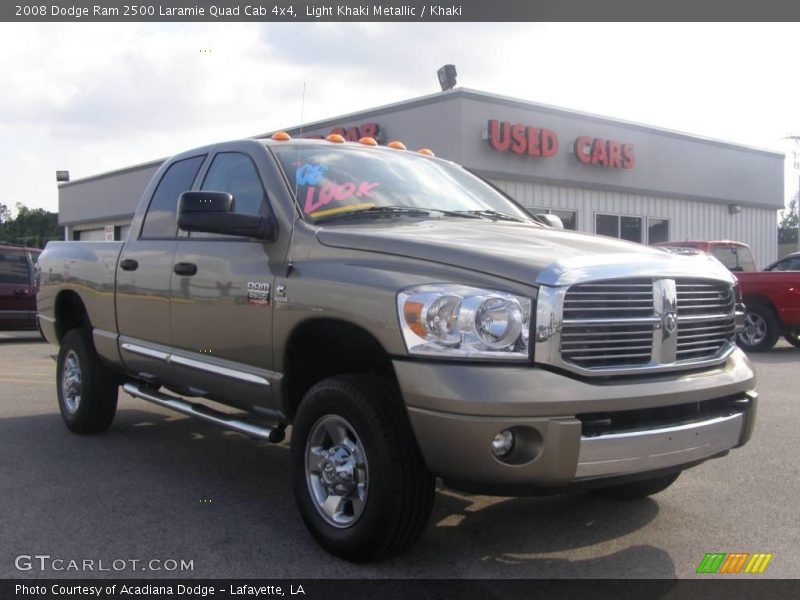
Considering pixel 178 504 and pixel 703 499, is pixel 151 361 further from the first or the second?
pixel 703 499

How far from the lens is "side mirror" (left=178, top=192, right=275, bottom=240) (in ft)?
13.1

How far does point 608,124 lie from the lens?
21047 mm

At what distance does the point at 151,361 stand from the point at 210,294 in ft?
3.14

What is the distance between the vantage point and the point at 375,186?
4.43 m

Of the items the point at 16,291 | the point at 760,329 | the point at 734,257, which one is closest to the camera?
the point at 760,329

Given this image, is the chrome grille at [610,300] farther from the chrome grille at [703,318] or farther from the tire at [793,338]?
the tire at [793,338]

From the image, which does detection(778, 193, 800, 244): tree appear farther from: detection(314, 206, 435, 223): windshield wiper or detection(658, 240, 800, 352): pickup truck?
detection(314, 206, 435, 223): windshield wiper

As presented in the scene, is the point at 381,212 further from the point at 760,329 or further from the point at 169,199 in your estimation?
the point at 760,329

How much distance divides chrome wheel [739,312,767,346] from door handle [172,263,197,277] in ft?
33.8

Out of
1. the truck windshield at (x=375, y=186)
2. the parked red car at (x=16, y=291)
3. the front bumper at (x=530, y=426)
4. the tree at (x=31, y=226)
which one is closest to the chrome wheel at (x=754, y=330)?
the truck windshield at (x=375, y=186)

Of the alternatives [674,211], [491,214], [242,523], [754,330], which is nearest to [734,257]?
[754,330]

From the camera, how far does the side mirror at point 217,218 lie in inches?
157

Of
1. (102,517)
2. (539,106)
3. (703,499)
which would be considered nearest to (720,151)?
(539,106)

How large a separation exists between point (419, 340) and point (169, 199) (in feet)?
9.47
